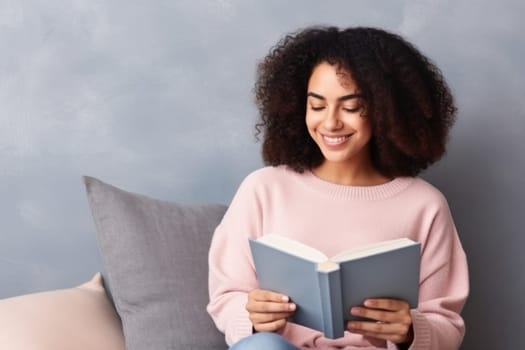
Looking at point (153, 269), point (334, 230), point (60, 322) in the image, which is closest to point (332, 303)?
→ point (334, 230)

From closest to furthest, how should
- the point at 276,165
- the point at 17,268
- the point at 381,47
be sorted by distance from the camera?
the point at 381,47, the point at 276,165, the point at 17,268

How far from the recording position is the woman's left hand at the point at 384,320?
150cm

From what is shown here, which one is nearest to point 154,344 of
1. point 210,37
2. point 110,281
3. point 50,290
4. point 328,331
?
point 110,281

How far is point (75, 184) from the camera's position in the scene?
217 centimetres

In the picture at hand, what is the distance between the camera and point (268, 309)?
155cm

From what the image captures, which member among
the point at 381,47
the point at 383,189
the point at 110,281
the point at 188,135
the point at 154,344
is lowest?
the point at 154,344

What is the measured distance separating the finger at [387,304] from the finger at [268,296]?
15cm

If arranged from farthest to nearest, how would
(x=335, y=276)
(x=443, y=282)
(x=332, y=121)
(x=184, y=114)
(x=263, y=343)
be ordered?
(x=184, y=114) < (x=443, y=282) < (x=332, y=121) < (x=263, y=343) < (x=335, y=276)

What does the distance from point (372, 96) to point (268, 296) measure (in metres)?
0.51

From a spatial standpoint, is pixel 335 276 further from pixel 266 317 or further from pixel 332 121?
pixel 332 121

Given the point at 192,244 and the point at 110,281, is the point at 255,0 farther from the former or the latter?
the point at 110,281

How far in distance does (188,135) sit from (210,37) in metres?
0.26

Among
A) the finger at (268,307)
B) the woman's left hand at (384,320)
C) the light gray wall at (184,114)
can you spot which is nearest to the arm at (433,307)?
the woman's left hand at (384,320)

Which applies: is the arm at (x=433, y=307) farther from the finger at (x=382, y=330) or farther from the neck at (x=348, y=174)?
the neck at (x=348, y=174)
